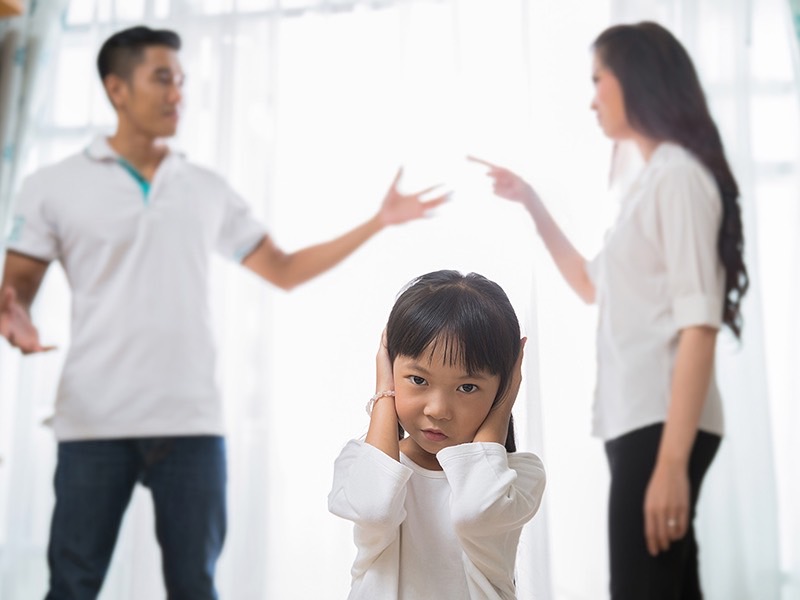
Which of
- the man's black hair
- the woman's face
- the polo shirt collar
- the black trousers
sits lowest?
the black trousers

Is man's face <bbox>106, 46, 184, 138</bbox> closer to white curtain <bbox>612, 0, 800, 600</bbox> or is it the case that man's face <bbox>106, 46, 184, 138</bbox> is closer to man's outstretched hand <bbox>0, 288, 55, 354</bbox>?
man's outstretched hand <bbox>0, 288, 55, 354</bbox>

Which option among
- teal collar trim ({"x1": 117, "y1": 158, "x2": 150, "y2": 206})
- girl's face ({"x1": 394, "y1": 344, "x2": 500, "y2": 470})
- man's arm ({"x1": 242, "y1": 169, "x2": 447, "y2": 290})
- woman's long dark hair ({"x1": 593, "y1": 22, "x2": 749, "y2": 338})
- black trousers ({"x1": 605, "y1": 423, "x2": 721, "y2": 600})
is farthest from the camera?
man's arm ({"x1": 242, "y1": 169, "x2": 447, "y2": 290})

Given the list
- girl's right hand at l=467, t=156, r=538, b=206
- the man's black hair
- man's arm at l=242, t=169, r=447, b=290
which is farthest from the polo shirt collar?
girl's right hand at l=467, t=156, r=538, b=206

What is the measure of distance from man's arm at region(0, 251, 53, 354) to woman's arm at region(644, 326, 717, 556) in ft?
2.85

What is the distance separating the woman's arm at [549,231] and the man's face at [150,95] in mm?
551

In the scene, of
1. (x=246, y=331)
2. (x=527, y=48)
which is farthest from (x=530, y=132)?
(x=246, y=331)

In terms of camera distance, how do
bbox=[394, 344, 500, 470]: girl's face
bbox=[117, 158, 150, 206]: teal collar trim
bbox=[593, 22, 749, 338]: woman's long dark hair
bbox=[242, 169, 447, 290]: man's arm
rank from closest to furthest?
1. bbox=[394, 344, 500, 470]: girl's face
2. bbox=[593, 22, 749, 338]: woman's long dark hair
3. bbox=[117, 158, 150, 206]: teal collar trim
4. bbox=[242, 169, 447, 290]: man's arm

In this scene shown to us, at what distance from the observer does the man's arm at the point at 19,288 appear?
1162 mm

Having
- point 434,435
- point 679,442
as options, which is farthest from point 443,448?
point 679,442

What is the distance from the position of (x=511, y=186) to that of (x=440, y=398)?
0.74 meters

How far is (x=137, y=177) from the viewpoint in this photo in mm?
1368

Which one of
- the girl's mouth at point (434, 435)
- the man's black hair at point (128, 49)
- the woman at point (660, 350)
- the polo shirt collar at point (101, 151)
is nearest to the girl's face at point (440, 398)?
the girl's mouth at point (434, 435)

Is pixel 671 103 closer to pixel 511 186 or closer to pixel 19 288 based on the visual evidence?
pixel 511 186

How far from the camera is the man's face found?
1426 mm
